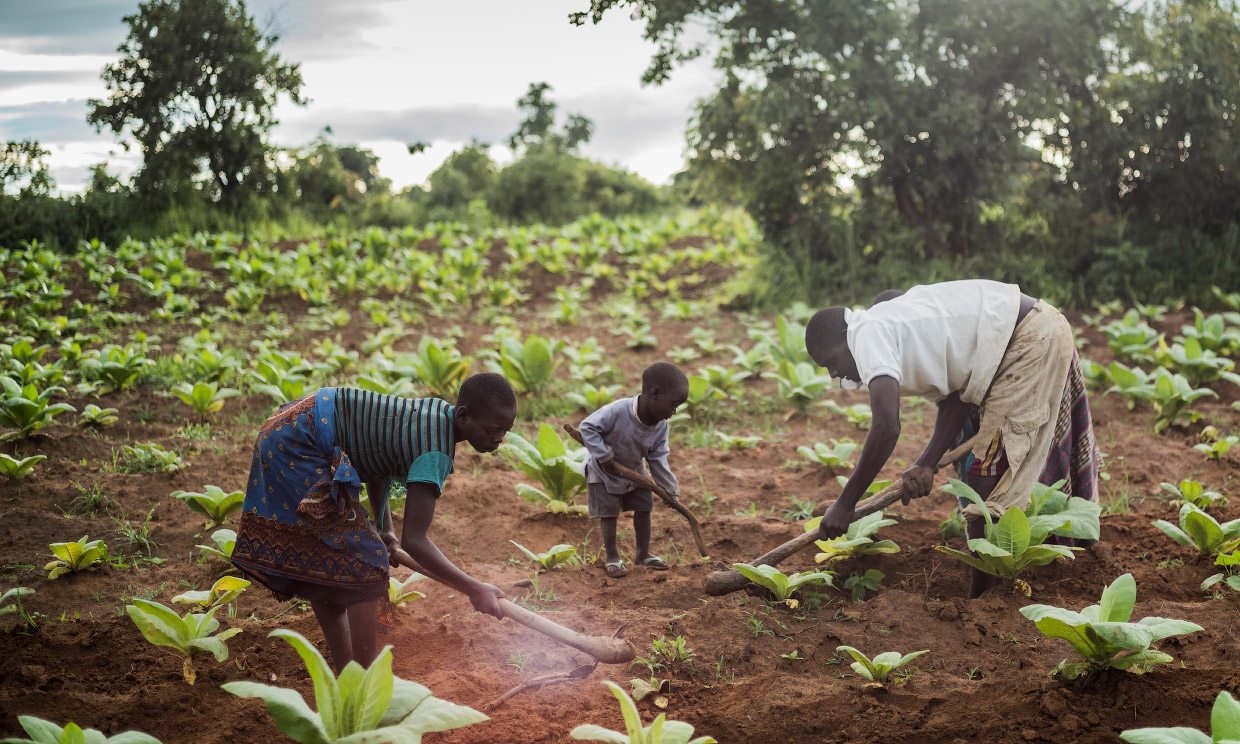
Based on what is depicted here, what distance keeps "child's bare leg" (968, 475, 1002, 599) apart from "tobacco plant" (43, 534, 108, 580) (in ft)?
11.5

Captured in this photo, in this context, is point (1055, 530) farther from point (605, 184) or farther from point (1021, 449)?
point (605, 184)

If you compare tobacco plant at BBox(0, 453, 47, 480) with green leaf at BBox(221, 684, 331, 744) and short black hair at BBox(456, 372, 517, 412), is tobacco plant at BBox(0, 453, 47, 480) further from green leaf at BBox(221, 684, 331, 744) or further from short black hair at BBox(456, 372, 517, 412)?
green leaf at BBox(221, 684, 331, 744)

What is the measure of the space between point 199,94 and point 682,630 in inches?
654

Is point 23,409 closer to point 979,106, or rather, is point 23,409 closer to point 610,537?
point 610,537

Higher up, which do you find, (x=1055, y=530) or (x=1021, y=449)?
(x=1021, y=449)

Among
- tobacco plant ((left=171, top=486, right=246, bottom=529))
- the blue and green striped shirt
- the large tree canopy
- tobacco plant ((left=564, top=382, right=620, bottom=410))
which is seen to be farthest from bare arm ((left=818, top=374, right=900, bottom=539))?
the large tree canopy

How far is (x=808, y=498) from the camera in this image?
4.55 metres

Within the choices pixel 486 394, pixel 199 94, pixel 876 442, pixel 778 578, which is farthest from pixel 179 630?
pixel 199 94

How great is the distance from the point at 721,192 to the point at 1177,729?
9.63 meters

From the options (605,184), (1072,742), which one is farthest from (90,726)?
(605,184)

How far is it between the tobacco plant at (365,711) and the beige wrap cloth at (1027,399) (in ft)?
7.44

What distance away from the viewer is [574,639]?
2660 millimetres

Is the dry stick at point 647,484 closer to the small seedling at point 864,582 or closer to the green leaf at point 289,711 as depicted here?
the small seedling at point 864,582

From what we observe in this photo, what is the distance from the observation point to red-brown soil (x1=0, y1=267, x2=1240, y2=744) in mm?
2559
